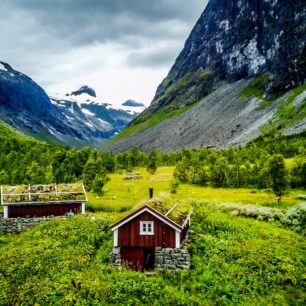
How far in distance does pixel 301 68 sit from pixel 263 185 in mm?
128264

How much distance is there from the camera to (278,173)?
40.5m

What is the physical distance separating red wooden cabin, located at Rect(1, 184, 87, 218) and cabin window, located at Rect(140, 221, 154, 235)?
62.0 feet

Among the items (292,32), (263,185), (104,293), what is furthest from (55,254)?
(292,32)

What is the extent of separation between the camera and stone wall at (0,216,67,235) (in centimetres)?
3563

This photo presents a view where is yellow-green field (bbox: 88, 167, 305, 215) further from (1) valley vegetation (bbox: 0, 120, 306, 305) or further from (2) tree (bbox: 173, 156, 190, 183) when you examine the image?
(1) valley vegetation (bbox: 0, 120, 306, 305)

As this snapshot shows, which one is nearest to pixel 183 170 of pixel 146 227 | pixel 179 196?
pixel 179 196

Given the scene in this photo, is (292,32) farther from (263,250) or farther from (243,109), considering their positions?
(263,250)

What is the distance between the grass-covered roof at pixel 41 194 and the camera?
1446 inches

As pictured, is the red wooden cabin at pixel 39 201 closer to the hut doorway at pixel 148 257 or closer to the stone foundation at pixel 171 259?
the hut doorway at pixel 148 257

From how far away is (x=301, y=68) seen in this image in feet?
498

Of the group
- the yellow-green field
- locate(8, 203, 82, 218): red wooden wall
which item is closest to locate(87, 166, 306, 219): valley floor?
the yellow-green field

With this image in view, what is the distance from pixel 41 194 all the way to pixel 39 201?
1565 millimetres

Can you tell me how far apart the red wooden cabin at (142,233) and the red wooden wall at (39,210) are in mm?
18267

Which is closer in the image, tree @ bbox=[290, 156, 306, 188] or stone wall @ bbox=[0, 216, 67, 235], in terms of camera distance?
stone wall @ bbox=[0, 216, 67, 235]
